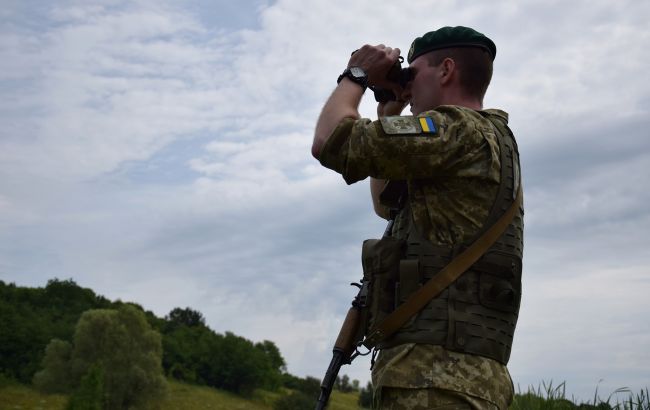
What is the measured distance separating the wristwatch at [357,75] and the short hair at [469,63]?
37 cm

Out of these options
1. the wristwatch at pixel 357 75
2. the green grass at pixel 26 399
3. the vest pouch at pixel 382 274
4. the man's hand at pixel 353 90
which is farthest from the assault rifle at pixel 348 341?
the green grass at pixel 26 399

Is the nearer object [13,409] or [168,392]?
[13,409]

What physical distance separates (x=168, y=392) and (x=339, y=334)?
107 m

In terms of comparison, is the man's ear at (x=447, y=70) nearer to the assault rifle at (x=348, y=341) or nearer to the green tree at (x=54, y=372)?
the assault rifle at (x=348, y=341)

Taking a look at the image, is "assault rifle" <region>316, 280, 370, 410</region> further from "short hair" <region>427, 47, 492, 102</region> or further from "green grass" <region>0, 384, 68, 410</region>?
"green grass" <region>0, 384, 68, 410</region>

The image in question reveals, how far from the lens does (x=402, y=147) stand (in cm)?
346

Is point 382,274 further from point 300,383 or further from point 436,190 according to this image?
point 300,383

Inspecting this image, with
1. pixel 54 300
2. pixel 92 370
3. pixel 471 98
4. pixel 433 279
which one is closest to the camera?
pixel 433 279

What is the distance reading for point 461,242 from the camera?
3584 mm

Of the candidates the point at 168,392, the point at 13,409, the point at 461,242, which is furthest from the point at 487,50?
the point at 168,392

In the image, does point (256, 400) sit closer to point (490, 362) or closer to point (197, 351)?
point (197, 351)

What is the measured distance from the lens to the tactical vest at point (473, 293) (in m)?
3.49

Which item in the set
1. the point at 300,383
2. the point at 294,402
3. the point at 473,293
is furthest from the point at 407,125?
the point at 300,383

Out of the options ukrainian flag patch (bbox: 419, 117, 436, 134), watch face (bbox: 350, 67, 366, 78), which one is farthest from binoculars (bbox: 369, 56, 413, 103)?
ukrainian flag patch (bbox: 419, 117, 436, 134)
